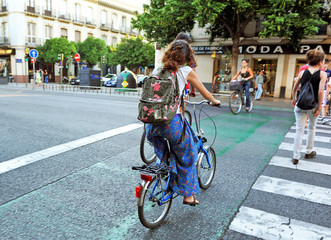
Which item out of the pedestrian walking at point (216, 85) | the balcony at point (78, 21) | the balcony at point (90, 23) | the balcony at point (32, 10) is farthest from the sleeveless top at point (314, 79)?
the balcony at point (90, 23)

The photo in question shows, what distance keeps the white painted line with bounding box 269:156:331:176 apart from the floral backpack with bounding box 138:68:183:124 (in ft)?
9.74

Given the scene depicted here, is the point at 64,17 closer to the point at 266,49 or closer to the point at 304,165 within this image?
the point at 266,49

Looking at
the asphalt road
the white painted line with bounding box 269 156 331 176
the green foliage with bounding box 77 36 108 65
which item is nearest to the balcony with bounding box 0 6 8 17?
the green foliage with bounding box 77 36 108 65

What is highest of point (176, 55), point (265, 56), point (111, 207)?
point (265, 56)

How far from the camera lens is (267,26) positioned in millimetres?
14133

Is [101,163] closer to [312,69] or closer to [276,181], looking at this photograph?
[276,181]

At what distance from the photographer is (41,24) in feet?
133

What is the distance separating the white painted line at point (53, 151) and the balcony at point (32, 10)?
38.9 m

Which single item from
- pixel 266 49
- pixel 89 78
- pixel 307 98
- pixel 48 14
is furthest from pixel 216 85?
pixel 48 14

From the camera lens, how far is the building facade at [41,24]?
38.2m

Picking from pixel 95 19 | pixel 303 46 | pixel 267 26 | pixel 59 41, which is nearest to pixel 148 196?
pixel 267 26

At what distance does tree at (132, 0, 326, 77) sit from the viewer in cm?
1349

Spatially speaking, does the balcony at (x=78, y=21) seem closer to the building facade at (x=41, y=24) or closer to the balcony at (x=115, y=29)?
the building facade at (x=41, y=24)

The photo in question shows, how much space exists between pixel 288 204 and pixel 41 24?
44471mm
